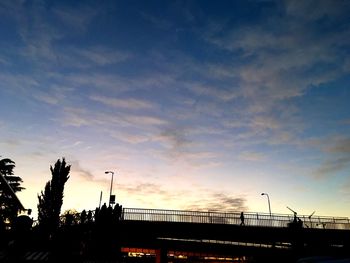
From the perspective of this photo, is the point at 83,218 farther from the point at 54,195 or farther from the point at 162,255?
the point at 54,195

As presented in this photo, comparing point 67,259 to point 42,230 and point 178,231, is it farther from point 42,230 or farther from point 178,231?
point 178,231

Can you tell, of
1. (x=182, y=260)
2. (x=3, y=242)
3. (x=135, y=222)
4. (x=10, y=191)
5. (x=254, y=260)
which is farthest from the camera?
(x=182, y=260)

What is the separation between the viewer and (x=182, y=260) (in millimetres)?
64062

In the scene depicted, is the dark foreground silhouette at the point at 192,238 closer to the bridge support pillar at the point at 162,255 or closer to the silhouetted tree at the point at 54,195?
the bridge support pillar at the point at 162,255

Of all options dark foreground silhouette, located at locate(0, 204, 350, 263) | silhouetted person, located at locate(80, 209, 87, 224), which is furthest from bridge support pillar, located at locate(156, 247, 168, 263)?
silhouetted person, located at locate(80, 209, 87, 224)

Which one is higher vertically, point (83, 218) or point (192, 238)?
point (83, 218)

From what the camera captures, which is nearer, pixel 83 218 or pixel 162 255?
pixel 83 218

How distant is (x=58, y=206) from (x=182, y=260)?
2795 cm

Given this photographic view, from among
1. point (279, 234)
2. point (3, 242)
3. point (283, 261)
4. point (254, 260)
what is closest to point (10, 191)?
point (3, 242)

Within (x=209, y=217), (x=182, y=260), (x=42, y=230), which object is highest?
(x=209, y=217)

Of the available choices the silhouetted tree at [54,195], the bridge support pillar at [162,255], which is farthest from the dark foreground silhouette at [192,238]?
the silhouetted tree at [54,195]

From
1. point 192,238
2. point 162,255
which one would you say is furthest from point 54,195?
point 192,238

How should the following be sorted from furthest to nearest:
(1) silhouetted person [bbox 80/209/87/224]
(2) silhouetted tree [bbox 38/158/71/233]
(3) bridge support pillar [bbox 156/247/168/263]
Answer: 1. (2) silhouetted tree [bbox 38/158/71/233]
2. (3) bridge support pillar [bbox 156/247/168/263]
3. (1) silhouetted person [bbox 80/209/87/224]

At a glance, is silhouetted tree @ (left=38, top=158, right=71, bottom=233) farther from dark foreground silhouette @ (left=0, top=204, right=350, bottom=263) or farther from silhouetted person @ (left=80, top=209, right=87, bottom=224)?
silhouetted person @ (left=80, top=209, right=87, bottom=224)
